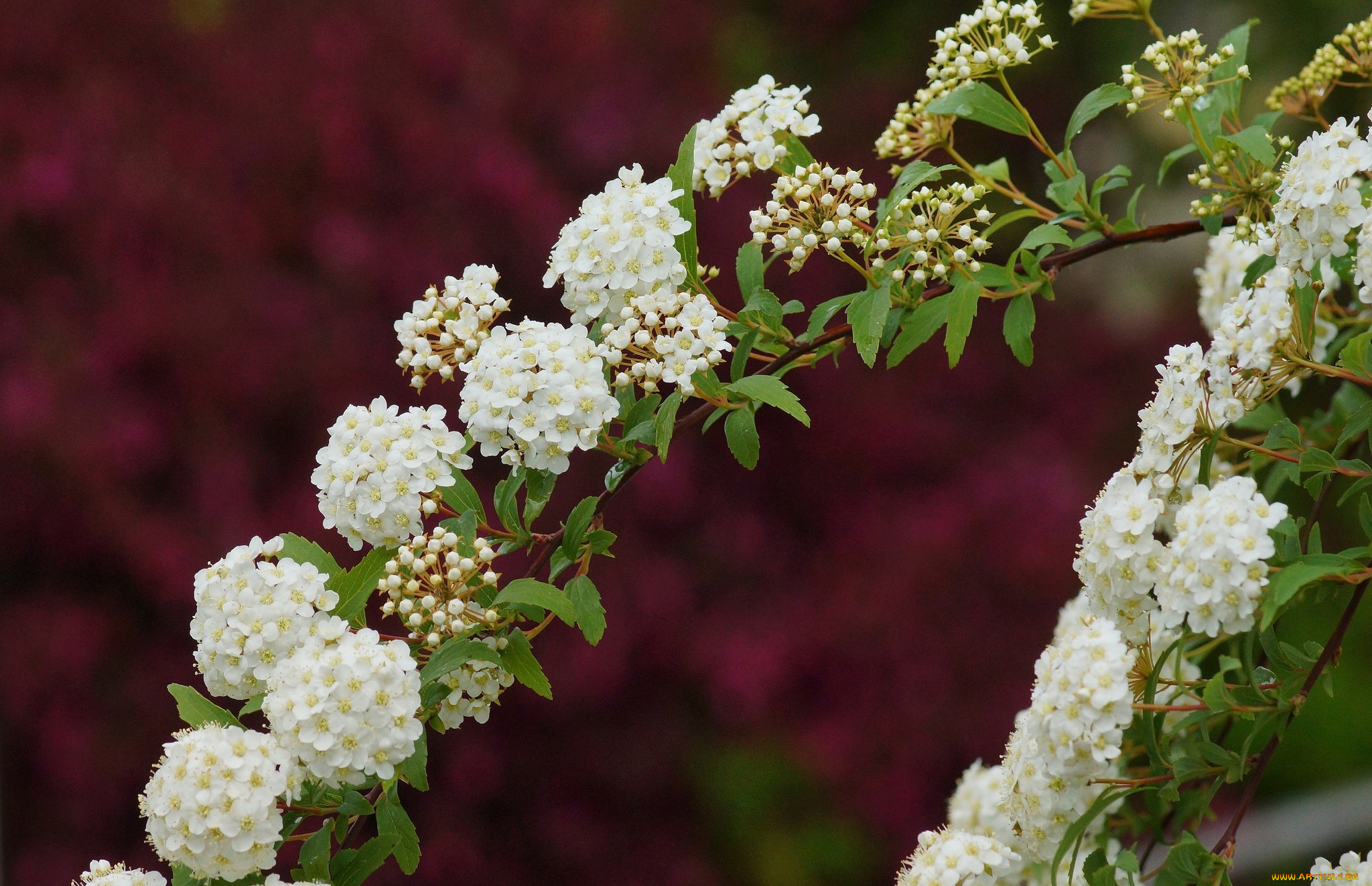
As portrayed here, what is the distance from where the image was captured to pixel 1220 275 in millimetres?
2010

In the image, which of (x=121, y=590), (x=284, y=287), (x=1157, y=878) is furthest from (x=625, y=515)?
(x=1157, y=878)

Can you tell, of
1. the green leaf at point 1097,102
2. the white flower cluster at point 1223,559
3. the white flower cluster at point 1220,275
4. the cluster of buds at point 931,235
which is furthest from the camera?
the white flower cluster at point 1220,275

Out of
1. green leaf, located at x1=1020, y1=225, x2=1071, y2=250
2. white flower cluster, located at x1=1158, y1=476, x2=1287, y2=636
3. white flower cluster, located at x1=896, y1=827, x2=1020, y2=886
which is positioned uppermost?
green leaf, located at x1=1020, y1=225, x2=1071, y2=250

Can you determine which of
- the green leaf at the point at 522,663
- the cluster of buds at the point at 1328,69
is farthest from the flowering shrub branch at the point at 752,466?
the cluster of buds at the point at 1328,69

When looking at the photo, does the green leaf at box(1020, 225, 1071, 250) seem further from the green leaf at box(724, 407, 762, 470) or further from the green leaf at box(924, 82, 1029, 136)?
the green leaf at box(724, 407, 762, 470)

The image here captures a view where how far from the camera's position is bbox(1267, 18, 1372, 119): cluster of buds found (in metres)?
1.69

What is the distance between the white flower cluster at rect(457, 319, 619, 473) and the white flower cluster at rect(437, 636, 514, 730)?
237mm

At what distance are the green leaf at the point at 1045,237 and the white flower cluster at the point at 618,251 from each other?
414 mm

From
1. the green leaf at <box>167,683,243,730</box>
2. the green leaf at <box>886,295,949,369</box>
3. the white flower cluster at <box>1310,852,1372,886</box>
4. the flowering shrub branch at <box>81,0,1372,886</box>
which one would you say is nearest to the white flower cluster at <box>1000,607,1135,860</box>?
the flowering shrub branch at <box>81,0,1372,886</box>

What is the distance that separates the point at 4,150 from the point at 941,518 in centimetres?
319

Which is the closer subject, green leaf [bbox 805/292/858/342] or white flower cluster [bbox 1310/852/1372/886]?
white flower cluster [bbox 1310/852/1372/886]

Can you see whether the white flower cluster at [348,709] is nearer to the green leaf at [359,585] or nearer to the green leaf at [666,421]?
the green leaf at [359,585]

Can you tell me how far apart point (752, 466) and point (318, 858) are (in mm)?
666

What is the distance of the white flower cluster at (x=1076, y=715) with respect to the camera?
132cm
